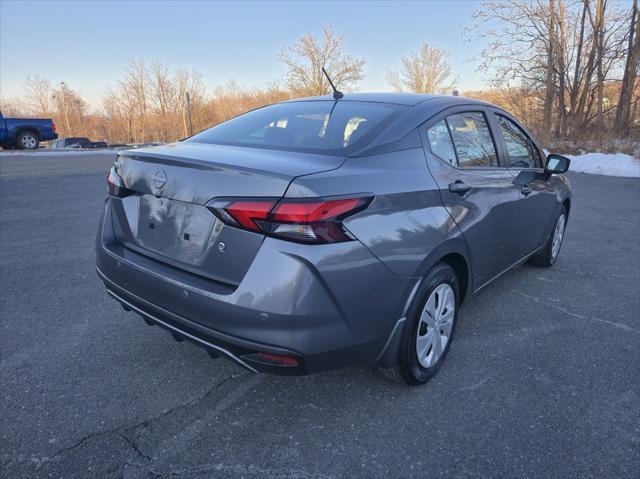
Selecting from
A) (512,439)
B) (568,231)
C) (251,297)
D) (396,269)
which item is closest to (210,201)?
(251,297)

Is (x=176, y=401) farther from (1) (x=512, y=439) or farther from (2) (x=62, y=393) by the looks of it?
(1) (x=512, y=439)

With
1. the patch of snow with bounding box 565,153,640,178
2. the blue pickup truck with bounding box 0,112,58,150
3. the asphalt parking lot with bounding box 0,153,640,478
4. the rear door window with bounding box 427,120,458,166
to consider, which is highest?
the blue pickup truck with bounding box 0,112,58,150

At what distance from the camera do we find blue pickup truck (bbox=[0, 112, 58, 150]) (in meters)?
19.5

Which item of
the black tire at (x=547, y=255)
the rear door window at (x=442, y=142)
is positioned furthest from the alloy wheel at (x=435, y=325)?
the black tire at (x=547, y=255)

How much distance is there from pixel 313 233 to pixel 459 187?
1239 mm

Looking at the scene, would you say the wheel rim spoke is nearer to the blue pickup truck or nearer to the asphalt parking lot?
the asphalt parking lot

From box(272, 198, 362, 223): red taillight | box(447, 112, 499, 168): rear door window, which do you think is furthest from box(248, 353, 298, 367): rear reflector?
box(447, 112, 499, 168): rear door window

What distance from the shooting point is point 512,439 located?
224 centimetres

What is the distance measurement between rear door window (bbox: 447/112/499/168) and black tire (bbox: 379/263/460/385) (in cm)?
76

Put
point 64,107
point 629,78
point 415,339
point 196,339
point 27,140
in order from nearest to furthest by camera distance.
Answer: point 196,339 < point 415,339 < point 27,140 < point 629,78 < point 64,107

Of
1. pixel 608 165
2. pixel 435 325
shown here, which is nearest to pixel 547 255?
pixel 435 325

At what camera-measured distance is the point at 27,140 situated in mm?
20156

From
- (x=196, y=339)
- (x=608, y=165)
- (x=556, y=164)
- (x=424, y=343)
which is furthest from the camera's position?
(x=608, y=165)

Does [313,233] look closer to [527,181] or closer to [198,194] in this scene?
[198,194]
